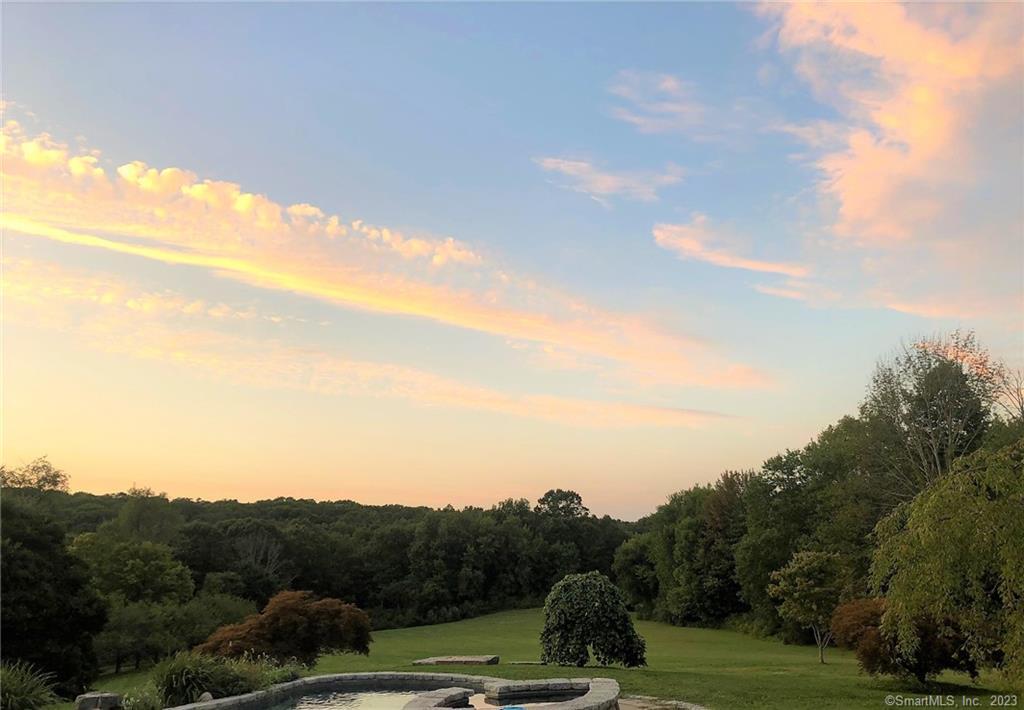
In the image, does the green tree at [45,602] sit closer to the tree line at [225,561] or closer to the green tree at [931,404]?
the tree line at [225,561]

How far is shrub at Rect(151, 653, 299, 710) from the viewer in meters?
12.2

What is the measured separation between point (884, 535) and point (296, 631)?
1360 cm

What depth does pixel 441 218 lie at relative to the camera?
21.6 m

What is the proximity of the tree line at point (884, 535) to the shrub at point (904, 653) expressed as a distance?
0.13ft

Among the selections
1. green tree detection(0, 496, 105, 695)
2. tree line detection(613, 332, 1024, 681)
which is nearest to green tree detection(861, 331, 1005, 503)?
tree line detection(613, 332, 1024, 681)

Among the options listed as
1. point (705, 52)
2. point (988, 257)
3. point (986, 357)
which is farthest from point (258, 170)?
point (986, 357)

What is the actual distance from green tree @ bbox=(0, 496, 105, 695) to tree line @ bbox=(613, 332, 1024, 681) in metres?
21.5

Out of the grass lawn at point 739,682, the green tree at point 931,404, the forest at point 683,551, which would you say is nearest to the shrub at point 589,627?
the grass lawn at point 739,682

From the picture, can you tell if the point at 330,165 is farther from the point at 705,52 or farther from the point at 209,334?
the point at 705,52

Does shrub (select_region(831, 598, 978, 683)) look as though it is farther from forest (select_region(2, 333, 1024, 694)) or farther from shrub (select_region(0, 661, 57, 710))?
shrub (select_region(0, 661, 57, 710))

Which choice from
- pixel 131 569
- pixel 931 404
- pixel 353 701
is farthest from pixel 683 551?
pixel 353 701

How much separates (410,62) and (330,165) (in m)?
3.85

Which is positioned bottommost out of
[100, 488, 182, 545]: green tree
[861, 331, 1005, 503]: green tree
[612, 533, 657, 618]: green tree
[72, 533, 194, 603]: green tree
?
[612, 533, 657, 618]: green tree

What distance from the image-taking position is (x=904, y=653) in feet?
48.0
